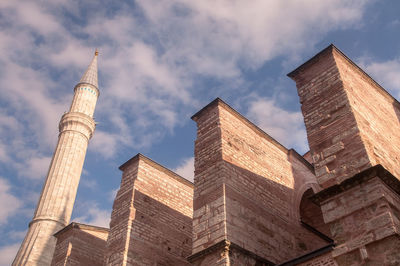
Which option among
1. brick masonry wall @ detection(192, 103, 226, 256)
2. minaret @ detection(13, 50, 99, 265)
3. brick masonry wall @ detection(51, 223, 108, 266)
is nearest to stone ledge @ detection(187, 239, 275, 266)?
brick masonry wall @ detection(192, 103, 226, 256)

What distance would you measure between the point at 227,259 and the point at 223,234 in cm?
43

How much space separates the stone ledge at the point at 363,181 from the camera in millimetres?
4812

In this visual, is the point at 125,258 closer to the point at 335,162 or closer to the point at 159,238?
the point at 159,238

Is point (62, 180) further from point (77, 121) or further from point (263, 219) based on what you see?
point (263, 219)

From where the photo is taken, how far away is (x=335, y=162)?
212 inches

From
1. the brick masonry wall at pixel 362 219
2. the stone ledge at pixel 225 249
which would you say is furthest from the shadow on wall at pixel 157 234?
the brick masonry wall at pixel 362 219

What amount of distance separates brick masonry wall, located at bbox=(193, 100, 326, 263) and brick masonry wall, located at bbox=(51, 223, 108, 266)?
5322 millimetres

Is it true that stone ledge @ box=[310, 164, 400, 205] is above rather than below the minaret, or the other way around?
below

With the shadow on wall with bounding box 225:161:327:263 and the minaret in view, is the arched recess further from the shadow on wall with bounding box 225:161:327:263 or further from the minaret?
the minaret

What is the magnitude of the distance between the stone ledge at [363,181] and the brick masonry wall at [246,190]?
1.75 metres

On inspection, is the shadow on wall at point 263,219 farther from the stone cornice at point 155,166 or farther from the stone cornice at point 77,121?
the stone cornice at point 77,121

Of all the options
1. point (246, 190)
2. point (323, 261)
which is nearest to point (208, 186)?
point (246, 190)

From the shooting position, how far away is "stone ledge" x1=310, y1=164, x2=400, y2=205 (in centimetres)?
481

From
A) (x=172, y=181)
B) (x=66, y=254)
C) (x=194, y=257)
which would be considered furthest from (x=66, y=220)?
(x=194, y=257)
